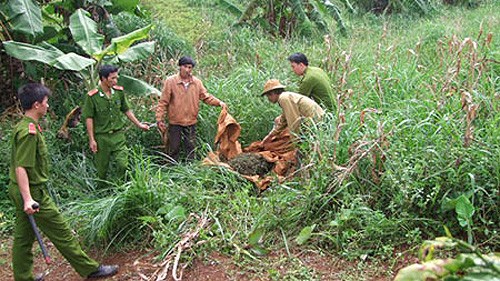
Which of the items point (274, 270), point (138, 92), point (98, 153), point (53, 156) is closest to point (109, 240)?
point (98, 153)

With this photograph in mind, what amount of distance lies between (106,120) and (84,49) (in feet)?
4.42

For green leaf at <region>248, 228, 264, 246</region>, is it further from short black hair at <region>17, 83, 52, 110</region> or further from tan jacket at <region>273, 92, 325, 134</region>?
short black hair at <region>17, 83, 52, 110</region>

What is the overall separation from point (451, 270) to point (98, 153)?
434cm

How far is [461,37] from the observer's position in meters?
9.07

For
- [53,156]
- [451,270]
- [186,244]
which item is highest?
[451,270]

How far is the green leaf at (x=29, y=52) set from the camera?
20.2ft

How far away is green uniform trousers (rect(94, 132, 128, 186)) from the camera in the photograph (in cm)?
574

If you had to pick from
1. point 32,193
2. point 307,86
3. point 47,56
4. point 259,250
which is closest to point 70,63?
point 47,56

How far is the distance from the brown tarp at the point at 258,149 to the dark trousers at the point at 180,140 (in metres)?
0.33


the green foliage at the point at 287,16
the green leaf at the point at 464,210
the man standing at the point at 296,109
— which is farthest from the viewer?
the green foliage at the point at 287,16

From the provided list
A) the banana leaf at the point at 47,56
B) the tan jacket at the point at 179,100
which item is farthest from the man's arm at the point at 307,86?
the banana leaf at the point at 47,56

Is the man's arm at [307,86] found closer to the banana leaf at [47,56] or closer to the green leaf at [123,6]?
the banana leaf at [47,56]

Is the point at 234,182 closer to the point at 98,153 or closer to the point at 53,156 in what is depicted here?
the point at 98,153

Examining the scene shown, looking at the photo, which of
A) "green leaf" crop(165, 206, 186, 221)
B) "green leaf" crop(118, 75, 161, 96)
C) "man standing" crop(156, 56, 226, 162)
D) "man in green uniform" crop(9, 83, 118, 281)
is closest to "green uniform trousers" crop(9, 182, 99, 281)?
"man in green uniform" crop(9, 83, 118, 281)
